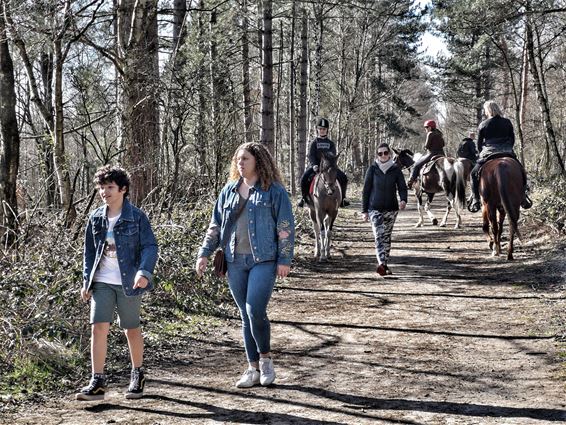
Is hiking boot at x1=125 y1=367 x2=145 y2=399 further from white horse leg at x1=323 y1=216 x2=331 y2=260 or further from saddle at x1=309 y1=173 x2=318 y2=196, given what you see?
saddle at x1=309 y1=173 x2=318 y2=196

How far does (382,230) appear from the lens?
12367mm

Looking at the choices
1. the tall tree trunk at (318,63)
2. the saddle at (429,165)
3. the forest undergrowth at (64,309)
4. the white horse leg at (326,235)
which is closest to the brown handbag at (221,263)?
the forest undergrowth at (64,309)

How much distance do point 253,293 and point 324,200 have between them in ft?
27.0

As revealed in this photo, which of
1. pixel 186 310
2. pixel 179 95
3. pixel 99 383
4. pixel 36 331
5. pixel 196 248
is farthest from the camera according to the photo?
pixel 179 95

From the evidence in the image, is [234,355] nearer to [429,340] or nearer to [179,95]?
[429,340]

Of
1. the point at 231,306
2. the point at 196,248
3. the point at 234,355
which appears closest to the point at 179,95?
the point at 196,248

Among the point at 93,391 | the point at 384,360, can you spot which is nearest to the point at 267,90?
the point at 384,360

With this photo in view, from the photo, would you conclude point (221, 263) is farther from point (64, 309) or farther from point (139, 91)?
point (139, 91)

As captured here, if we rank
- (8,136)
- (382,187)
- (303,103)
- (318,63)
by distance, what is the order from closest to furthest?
(8,136), (382,187), (303,103), (318,63)

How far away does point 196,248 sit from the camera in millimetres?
11258

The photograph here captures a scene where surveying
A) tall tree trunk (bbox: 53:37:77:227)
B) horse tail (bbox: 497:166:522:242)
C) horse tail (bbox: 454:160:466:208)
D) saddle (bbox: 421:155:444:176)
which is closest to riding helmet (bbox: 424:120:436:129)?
saddle (bbox: 421:155:444:176)

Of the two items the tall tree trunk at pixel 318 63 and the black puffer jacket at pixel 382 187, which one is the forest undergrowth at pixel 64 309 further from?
the tall tree trunk at pixel 318 63

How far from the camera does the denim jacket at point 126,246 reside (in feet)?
19.6

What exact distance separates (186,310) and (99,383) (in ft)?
12.8
